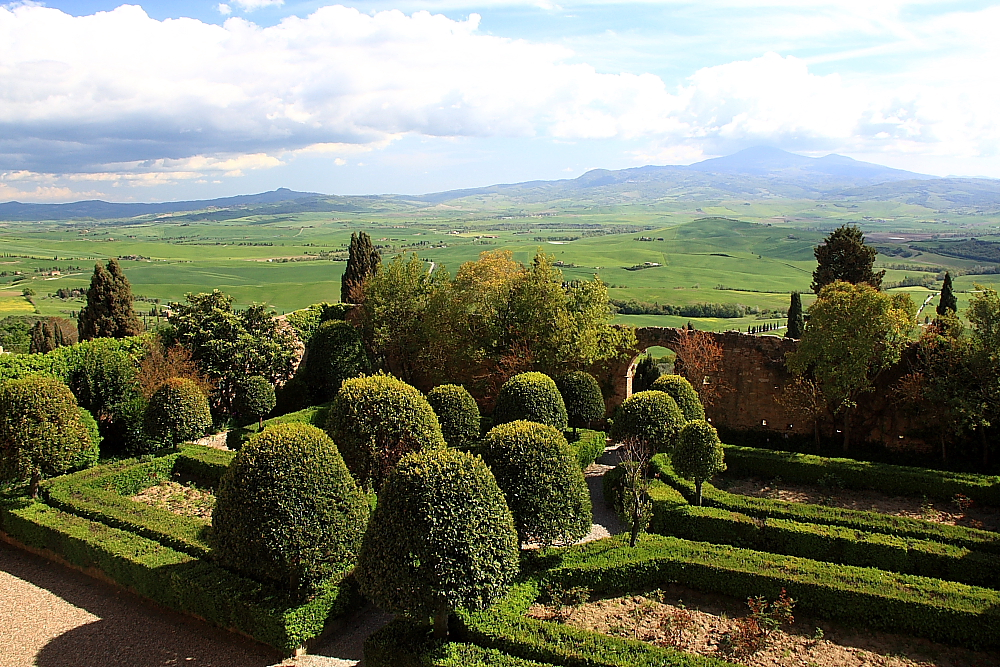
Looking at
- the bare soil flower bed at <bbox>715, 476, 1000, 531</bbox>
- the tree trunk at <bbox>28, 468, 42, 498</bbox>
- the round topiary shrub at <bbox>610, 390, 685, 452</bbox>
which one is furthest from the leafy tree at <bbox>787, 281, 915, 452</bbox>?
the tree trunk at <bbox>28, 468, 42, 498</bbox>

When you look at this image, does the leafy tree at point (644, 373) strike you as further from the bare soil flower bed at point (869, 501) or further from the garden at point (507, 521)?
the bare soil flower bed at point (869, 501)

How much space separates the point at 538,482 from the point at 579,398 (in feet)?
24.1

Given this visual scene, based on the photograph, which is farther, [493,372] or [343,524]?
[493,372]

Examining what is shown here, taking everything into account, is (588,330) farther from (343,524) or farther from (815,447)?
(343,524)

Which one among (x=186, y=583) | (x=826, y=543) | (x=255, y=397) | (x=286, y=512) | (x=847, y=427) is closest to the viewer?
(x=286, y=512)

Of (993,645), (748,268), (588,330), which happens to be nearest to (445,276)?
(588,330)

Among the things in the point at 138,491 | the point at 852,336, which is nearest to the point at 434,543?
the point at 138,491

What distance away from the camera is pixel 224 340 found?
21.2 m

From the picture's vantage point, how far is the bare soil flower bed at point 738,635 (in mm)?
9281

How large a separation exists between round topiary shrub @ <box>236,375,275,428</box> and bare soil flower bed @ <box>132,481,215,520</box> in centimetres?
432

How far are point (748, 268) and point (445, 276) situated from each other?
71704 millimetres

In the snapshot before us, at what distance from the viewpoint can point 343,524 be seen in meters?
10.4

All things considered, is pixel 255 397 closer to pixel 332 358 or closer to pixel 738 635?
pixel 332 358

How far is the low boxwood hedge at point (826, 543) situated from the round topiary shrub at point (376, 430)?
5.20 m
